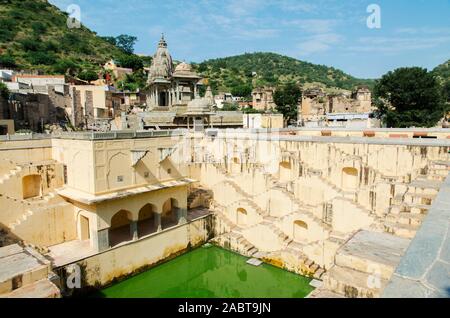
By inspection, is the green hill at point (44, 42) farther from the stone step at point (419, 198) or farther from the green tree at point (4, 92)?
the stone step at point (419, 198)

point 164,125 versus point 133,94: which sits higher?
point 133,94

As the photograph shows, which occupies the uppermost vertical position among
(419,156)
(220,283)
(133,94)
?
(133,94)

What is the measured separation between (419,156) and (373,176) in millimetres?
2321

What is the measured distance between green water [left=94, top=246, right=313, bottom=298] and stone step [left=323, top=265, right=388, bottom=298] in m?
11.2

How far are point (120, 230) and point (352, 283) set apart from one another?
52.4 feet

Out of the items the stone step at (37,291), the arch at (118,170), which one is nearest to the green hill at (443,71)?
the arch at (118,170)

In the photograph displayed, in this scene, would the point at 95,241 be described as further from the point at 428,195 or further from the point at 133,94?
the point at 133,94

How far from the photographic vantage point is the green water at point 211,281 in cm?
1424

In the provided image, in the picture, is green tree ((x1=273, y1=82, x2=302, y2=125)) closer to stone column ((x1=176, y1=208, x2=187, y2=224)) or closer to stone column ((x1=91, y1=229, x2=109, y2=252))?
stone column ((x1=176, y1=208, x2=187, y2=224))

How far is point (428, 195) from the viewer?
271 inches

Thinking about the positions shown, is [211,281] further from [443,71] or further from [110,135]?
[443,71]

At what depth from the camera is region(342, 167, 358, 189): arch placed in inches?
681
